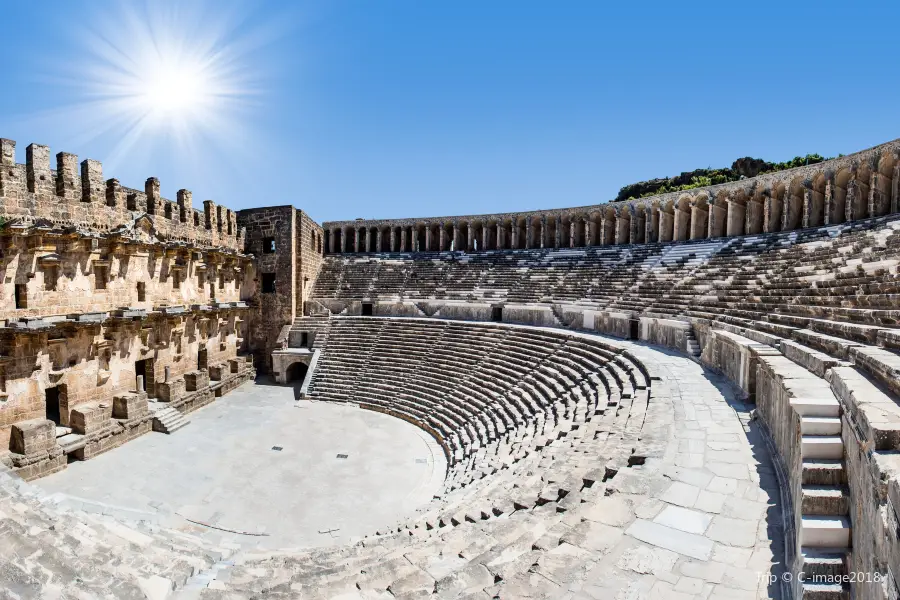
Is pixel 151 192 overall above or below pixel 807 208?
above

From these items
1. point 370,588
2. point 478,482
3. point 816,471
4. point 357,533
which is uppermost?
point 816,471

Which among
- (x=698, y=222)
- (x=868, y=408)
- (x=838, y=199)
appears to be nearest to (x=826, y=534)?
(x=868, y=408)

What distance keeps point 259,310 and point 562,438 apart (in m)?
20.2

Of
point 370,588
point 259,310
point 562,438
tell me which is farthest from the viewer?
point 259,310

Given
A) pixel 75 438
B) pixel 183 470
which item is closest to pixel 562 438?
pixel 183 470

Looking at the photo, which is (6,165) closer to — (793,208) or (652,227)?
(652,227)

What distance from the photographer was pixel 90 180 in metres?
14.6

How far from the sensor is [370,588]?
4.56 meters

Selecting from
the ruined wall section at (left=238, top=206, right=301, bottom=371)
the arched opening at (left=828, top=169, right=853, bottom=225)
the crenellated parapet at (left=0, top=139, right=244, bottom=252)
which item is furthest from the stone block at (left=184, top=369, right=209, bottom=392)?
the arched opening at (left=828, top=169, right=853, bottom=225)

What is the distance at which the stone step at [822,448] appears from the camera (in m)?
4.43

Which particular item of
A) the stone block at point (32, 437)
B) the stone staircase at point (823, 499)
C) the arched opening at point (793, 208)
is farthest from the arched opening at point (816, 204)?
the stone block at point (32, 437)

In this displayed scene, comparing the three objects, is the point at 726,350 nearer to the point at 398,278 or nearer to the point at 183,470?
the point at 183,470

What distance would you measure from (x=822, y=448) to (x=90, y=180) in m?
19.2

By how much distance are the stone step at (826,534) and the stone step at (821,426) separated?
986 millimetres
